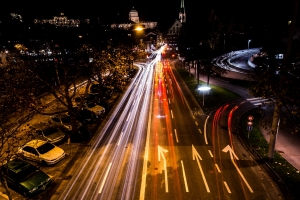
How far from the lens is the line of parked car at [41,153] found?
1331 cm

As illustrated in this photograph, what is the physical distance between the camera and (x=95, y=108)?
2600 centimetres

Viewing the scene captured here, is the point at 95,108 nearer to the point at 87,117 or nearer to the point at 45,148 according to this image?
the point at 87,117

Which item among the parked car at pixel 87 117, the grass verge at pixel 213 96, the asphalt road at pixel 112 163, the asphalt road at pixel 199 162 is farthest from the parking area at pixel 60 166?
the grass verge at pixel 213 96

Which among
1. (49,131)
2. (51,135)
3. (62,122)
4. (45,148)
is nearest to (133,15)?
(62,122)

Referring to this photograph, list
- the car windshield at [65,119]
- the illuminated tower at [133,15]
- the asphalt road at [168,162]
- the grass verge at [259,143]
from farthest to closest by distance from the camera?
the illuminated tower at [133,15]
the car windshield at [65,119]
the grass verge at [259,143]
the asphalt road at [168,162]

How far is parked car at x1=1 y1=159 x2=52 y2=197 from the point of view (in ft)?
42.8

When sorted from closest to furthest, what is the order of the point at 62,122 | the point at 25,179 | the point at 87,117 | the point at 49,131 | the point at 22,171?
the point at 25,179 < the point at 22,171 < the point at 49,131 < the point at 62,122 < the point at 87,117

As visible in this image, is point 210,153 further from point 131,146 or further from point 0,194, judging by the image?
point 0,194

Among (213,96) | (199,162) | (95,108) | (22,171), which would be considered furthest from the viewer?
(213,96)

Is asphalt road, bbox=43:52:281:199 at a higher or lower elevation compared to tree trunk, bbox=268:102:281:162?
lower

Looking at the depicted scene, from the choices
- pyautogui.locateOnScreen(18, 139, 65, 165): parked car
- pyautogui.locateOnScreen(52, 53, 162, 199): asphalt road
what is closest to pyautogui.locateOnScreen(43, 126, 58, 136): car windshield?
pyautogui.locateOnScreen(18, 139, 65, 165): parked car

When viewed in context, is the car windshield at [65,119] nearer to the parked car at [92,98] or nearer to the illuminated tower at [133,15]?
the parked car at [92,98]

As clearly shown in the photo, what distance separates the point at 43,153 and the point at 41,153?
148 mm

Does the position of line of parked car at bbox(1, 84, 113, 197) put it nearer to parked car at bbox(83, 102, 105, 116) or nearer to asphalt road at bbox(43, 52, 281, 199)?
parked car at bbox(83, 102, 105, 116)
